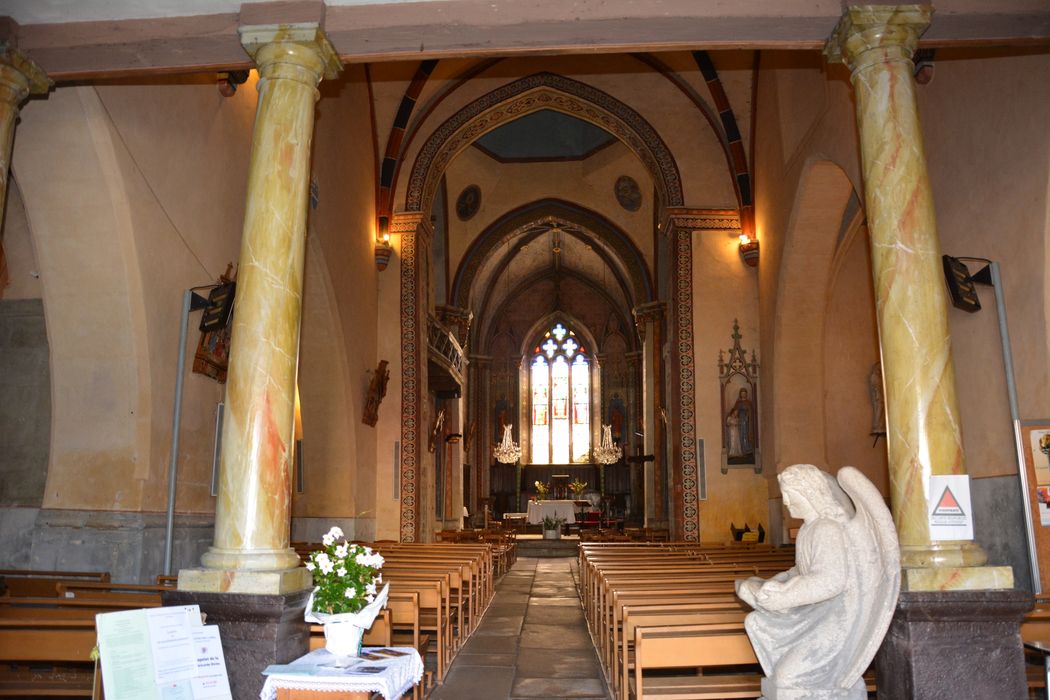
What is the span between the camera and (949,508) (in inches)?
189

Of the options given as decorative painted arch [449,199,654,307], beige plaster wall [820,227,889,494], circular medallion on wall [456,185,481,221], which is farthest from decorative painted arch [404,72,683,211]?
decorative painted arch [449,199,654,307]

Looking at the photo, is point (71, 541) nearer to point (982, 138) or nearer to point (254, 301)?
point (254, 301)

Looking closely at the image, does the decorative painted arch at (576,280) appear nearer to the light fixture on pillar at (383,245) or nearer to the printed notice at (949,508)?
the light fixture on pillar at (383,245)

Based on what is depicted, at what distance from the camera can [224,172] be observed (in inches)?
344

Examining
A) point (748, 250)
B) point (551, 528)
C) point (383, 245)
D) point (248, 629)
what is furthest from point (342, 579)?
point (551, 528)

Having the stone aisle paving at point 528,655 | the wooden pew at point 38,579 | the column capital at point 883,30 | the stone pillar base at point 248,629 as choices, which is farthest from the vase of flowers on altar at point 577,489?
the stone pillar base at point 248,629

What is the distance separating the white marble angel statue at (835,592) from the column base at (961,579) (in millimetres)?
730

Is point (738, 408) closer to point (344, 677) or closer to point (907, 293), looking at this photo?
point (907, 293)

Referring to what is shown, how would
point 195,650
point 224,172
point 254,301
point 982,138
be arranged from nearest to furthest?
point 195,650, point 254,301, point 982,138, point 224,172

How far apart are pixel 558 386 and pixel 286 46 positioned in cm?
2501

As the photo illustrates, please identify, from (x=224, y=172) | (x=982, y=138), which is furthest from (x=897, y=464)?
(x=224, y=172)

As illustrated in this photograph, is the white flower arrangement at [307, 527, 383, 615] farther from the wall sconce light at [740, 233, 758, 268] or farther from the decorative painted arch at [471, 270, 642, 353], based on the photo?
the decorative painted arch at [471, 270, 642, 353]

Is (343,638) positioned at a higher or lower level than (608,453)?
lower

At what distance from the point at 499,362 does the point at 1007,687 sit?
84.2ft
